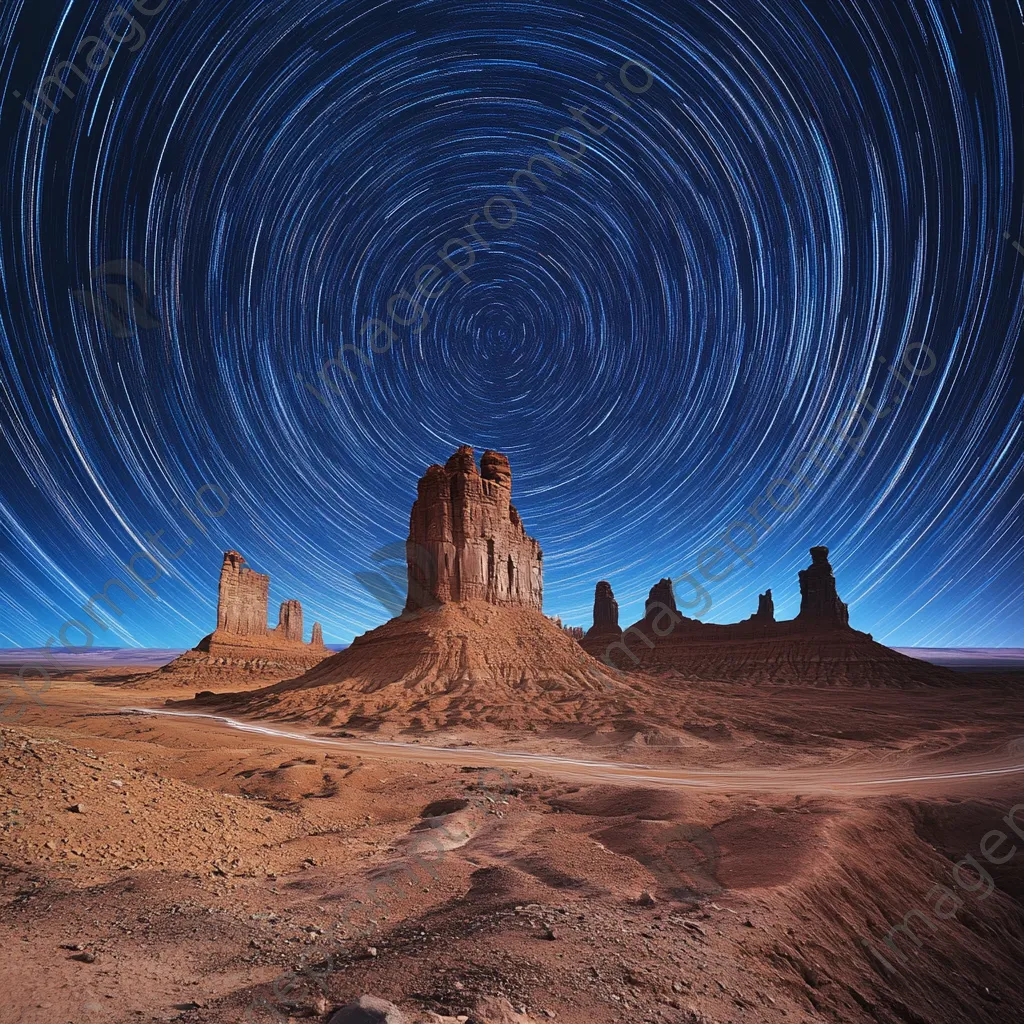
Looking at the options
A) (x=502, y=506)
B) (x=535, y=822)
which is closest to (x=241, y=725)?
(x=535, y=822)

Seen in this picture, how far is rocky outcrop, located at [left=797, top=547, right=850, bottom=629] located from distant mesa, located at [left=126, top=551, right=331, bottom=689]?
108638 millimetres

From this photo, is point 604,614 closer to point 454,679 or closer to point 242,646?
point 242,646

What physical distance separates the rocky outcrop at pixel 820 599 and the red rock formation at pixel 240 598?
119 m

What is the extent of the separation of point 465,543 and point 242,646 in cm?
7297

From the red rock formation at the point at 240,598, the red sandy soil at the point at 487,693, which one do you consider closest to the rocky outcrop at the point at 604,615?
the red sandy soil at the point at 487,693

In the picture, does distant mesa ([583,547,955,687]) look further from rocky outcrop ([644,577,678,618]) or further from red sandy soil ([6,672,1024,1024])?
red sandy soil ([6,672,1024,1024])

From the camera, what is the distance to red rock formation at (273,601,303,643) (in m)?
130

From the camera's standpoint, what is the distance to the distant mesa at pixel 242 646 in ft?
308

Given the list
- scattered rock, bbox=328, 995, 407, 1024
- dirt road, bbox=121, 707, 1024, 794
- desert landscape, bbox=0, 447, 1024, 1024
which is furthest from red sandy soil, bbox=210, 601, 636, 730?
scattered rock, bbox=328, 995, 407, 1024

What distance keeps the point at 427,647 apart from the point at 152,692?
5709cm

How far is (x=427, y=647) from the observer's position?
48.8 meters

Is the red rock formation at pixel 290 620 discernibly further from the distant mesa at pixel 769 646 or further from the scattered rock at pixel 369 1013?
the scattered rock at pixel 369 1013

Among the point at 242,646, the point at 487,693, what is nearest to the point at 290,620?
the point at 242,646

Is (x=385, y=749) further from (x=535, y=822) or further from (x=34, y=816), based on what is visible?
(x=34, y=816)
